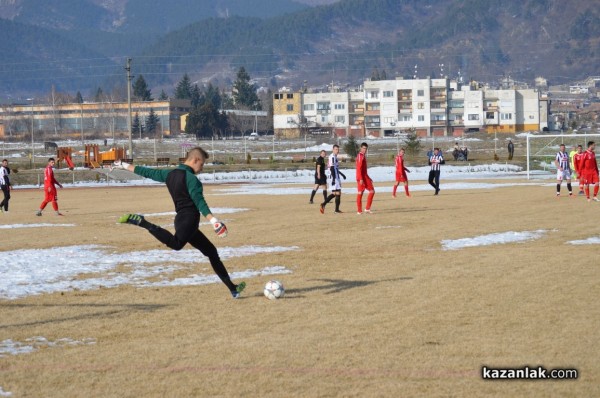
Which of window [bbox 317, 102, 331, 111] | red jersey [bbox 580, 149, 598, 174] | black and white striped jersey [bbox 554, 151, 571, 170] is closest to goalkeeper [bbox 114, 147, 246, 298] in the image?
red jersey [bbox 580, 149, 598, 174]

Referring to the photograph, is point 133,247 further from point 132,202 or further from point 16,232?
point 132,202

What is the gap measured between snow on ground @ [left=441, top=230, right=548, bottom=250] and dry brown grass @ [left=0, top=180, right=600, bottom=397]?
39 cm

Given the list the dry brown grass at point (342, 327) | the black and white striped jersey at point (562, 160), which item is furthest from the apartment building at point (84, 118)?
the dry brown grass at point (342, 327)

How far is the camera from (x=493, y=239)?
19.8 meters

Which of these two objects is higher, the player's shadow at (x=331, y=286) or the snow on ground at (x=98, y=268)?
the player's shadow at (x=331, y=286)

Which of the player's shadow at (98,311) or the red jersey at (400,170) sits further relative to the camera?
the red jersey at (400,170)

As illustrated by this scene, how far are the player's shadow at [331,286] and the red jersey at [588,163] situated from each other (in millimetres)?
17234

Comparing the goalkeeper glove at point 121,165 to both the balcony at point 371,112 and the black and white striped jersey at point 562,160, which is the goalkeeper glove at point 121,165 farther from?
the balcony at point 371,112

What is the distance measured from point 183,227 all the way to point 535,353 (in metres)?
4.89

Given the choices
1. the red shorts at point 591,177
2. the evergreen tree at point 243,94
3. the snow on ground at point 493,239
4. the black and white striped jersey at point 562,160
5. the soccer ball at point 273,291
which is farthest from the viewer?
the evergreen tree at point 243,94

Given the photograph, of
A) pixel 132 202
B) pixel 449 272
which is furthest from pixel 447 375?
pixel 132 202

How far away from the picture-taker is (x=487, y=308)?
468 inches

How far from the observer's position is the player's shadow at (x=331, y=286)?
1357cm

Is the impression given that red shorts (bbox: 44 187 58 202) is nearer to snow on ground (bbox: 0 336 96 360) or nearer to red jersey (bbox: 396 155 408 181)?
red jersey (bbox: 396 155 408 181)
